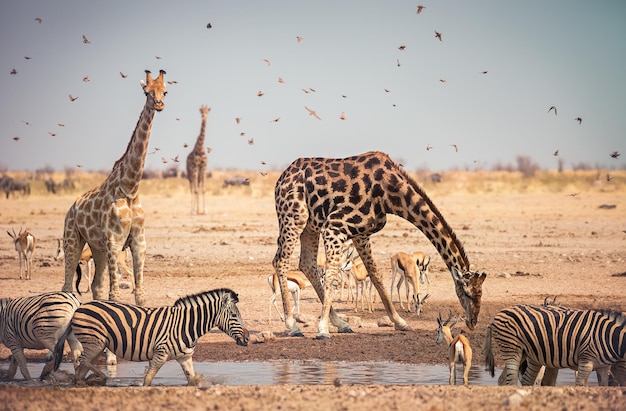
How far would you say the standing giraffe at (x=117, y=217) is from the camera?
512 inches

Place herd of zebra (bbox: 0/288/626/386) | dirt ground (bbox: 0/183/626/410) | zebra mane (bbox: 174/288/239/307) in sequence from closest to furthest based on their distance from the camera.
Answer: dirt ground (bbox: 0/183/626/410) → herd of zebra (bbox: 0/288/626/386) → zebra mane (bbox: 174/288/239/307)

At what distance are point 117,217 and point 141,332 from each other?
304cm

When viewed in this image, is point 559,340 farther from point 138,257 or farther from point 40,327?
point 138,257

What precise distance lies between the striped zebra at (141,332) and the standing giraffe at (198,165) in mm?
25238

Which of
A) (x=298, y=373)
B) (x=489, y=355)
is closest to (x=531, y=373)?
(x=489, y=355)

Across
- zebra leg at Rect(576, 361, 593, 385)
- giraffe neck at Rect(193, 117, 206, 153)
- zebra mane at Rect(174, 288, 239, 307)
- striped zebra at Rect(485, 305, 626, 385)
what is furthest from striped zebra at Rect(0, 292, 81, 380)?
giraffe neck at Rect(193, 117, 206, 153)

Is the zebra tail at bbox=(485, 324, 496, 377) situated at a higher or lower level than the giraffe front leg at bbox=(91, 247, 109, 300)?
lower

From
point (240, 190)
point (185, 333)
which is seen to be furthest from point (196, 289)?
point (240, 190)

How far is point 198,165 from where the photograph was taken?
3659 cm

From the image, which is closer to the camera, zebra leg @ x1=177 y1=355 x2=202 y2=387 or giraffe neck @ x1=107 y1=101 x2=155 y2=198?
zebra leg @ x1=177 y1=355 x2=202 y2=387

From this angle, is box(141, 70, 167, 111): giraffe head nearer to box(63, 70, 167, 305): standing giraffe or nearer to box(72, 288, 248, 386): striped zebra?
box(63, 70, 167, 305): standing giraffe

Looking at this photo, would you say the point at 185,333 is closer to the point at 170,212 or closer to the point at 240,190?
the point at 170,212

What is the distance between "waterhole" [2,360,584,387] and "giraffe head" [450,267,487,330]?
67cm

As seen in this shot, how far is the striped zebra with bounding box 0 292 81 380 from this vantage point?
420 inches
